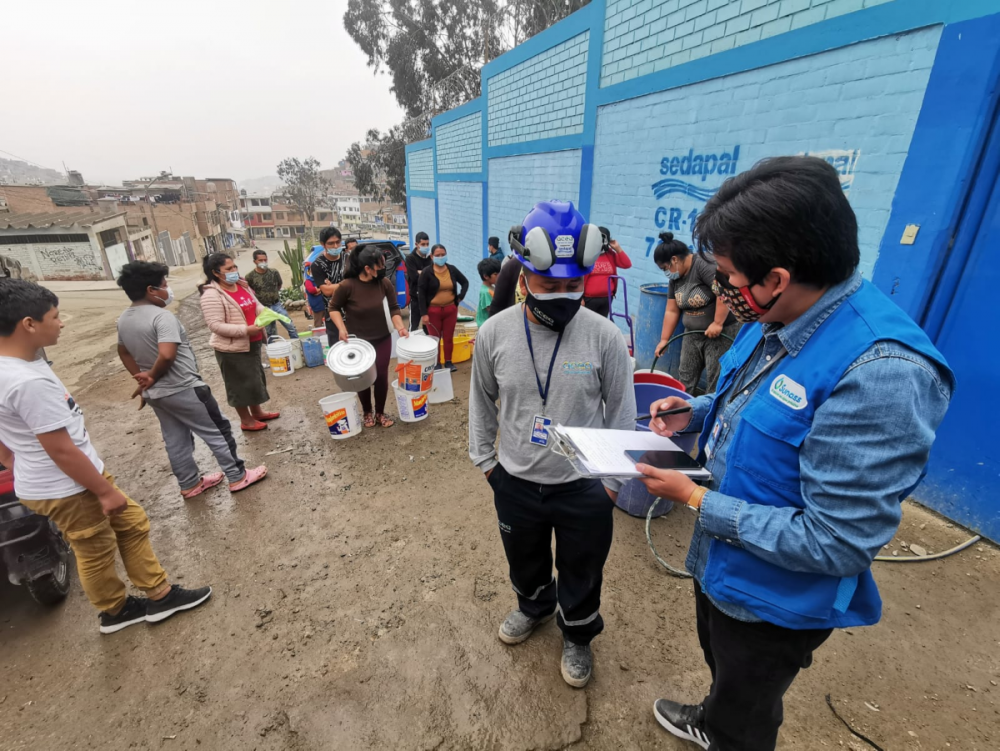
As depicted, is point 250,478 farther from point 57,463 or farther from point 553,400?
point 553,400

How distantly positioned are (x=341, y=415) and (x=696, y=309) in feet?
12.2

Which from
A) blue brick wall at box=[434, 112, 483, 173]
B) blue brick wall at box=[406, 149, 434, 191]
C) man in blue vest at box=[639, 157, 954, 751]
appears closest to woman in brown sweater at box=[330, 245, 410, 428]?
man in blue vest at box=[639, 157, 954, 751]

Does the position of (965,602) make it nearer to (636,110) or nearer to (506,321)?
(506,321)

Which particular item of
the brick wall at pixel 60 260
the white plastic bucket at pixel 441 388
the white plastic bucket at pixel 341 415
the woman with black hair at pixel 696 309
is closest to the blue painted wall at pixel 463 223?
the white plastic bucket at pixel 441 388

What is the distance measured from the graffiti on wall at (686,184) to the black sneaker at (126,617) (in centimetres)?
518

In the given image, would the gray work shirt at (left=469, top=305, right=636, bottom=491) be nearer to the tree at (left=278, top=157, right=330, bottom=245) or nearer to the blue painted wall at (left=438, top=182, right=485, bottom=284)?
the blue painted wall at (left=438, top=182, right=485, bottom=284)

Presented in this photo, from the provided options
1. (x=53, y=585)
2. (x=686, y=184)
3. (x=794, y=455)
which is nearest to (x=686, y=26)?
(x=686, y=184)

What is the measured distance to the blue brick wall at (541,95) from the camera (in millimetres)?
6148

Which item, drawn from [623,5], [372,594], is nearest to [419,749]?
[372,594]

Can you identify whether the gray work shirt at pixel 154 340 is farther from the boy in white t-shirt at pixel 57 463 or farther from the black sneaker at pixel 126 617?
the black sneaker at pixel 126 617

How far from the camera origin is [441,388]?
223 inches

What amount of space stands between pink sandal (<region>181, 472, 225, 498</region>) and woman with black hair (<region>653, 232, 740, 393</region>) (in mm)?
4340

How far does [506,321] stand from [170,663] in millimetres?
2725

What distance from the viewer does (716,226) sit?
1121 millimetres
